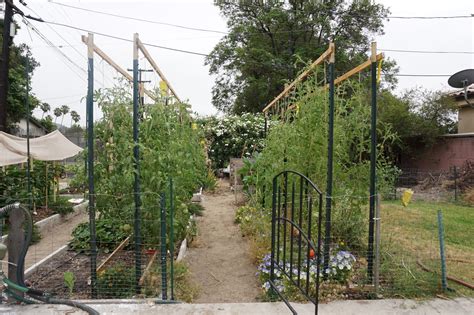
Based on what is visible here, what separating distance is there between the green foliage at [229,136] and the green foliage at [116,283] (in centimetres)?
1057

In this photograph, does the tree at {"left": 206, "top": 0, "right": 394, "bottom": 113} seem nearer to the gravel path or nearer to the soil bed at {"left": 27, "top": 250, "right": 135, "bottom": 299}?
the gravel path

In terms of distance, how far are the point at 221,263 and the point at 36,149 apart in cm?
518

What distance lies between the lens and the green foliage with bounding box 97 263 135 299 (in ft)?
11.8

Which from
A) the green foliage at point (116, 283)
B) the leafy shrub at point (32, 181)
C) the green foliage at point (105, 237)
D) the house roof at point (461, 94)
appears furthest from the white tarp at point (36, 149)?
the house roof at point (461, 94)

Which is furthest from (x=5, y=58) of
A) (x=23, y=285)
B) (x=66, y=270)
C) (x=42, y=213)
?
(x=23, y=285)

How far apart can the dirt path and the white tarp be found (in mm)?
3497

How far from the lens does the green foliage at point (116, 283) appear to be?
3607 millimetres

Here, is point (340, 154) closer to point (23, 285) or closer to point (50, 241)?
point (23, 285)

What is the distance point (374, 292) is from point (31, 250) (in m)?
4.94

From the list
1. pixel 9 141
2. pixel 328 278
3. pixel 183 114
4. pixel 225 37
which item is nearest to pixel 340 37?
pixel 225 37

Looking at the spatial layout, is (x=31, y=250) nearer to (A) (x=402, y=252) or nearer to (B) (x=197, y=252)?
(B) (x=197, y=252)

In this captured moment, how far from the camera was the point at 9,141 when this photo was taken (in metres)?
7.17

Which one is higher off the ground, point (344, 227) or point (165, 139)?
point (165, 139)

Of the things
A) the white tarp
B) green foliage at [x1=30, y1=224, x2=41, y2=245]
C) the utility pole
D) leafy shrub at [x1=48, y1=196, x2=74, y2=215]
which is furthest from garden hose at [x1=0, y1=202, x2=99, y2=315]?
the utility pole
